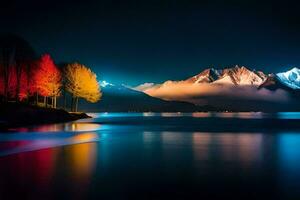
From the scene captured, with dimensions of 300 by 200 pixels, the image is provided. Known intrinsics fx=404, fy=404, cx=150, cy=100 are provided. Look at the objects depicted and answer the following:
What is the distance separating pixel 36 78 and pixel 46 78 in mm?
2412

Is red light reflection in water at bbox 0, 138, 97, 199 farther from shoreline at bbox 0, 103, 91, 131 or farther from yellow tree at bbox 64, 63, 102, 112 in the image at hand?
yellow tree at bbox 64, 63, 102, 112

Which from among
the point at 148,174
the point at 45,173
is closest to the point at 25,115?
the point at 45,173

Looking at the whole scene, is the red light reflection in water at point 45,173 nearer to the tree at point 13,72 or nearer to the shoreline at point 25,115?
the shoreline at point 25,115

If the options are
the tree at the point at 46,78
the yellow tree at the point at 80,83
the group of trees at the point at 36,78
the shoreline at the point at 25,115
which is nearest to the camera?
the shoreline at the point at 25,115

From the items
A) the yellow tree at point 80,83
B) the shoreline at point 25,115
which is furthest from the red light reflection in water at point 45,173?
the yellow tree at point 80,83

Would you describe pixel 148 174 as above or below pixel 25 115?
below

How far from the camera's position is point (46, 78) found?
100938mm

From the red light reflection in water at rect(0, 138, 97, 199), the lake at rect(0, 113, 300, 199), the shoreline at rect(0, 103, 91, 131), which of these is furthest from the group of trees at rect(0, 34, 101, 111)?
the lake at rect(0, 113, 300, 199)

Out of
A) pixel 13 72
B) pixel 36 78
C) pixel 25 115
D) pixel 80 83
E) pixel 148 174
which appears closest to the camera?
pixel 148 174

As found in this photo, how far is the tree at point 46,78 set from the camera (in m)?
99.8

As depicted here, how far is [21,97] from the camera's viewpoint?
100 meters

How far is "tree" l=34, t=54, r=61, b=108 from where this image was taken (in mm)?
99812

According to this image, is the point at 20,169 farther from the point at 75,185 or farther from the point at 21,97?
the point at 21,97

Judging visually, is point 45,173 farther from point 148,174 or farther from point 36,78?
point 36,78
